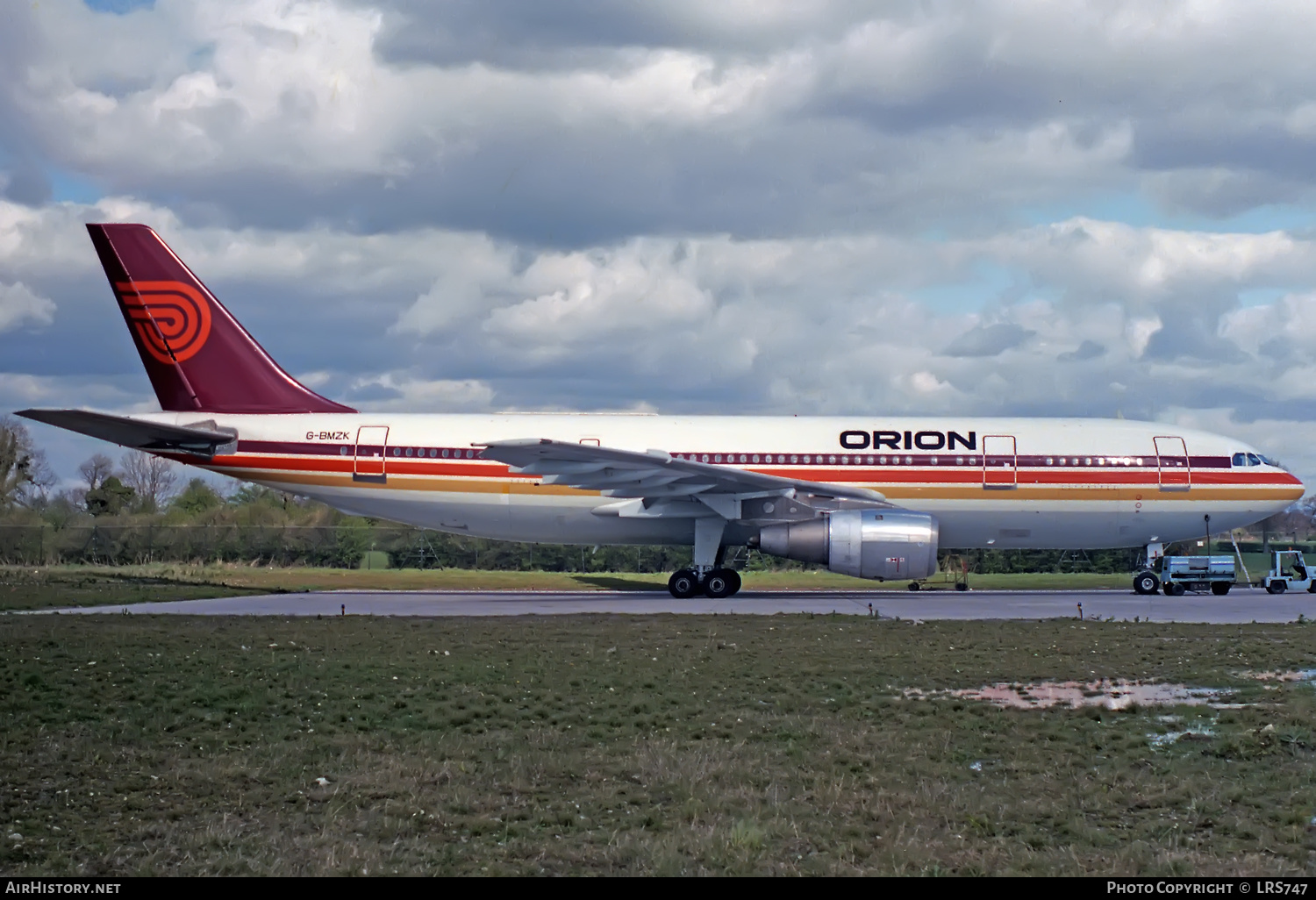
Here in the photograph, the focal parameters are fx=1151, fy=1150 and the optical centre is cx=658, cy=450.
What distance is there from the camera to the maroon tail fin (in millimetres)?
25609

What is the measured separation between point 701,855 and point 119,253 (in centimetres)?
2404

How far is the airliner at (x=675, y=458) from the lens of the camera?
24.7 m

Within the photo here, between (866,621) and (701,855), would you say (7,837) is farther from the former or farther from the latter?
(866,621)

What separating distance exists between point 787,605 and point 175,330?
14.8 m

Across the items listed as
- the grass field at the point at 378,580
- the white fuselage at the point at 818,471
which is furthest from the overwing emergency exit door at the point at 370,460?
the grass field at the point at 378,580

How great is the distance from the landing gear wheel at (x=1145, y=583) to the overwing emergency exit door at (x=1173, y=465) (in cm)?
219

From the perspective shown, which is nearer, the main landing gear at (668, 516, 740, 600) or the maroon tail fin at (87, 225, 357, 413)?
the main landing gear at (668, 516, 740, 600)

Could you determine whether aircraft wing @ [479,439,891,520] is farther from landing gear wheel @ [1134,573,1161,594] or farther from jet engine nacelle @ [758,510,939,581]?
landing gear wheel @ [1134,573,1161,594]

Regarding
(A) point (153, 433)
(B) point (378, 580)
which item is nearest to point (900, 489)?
(B) point (378, 580)

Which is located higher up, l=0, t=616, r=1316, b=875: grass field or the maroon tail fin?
the maroon tail fin

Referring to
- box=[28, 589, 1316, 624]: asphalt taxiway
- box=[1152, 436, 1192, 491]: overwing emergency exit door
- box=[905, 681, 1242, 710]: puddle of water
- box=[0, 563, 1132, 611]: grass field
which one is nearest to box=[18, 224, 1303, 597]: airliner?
box=[1152, 436, 1192, 491]: overwing emergency exit door

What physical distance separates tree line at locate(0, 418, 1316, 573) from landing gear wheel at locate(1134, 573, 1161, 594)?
31.0ft

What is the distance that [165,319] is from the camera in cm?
2573

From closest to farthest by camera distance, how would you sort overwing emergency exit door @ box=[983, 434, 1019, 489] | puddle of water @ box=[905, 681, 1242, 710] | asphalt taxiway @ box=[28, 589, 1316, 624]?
puddle of water @ box=[905, 681, 1242, 710] < asphalt taxiway @ box=[28, 589, 1316, 624] < overwing emergency exit door @ box=[983, 434, 1019, 489]
